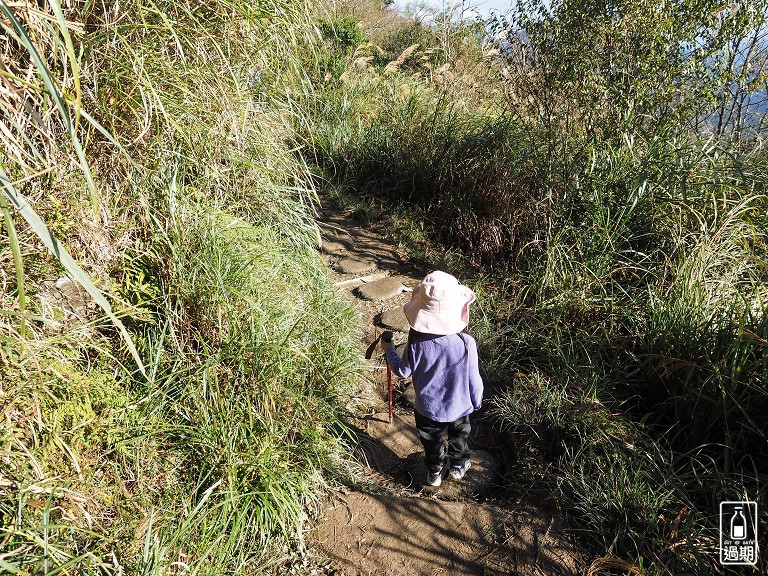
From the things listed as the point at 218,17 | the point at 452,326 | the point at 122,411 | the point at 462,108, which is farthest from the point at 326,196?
the point at 122,411

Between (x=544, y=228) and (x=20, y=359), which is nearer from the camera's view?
(x=20, y=359)

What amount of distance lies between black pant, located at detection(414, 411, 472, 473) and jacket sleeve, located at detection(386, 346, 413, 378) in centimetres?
26

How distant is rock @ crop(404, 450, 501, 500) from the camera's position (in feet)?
10.1

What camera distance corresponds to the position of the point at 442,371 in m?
2.90

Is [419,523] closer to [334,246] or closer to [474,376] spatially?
[474,376]

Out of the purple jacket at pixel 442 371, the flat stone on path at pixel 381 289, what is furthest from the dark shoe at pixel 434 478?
the flat stone on path at pixel 381 289

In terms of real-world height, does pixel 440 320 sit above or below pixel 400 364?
above

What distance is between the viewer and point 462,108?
601 cm

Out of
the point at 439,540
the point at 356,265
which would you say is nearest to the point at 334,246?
the point at 356,265

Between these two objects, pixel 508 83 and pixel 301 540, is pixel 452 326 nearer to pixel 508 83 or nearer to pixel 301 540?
pixel 301 540

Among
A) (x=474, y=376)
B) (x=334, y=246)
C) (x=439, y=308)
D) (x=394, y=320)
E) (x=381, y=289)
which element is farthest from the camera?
(x=334, y=246)

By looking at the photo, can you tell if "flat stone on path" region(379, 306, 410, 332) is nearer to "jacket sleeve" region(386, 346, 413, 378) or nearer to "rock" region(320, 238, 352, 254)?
"rock" region(320, 238, 352, 254)

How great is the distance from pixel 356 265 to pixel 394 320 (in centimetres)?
85

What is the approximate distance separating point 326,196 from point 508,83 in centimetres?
225
